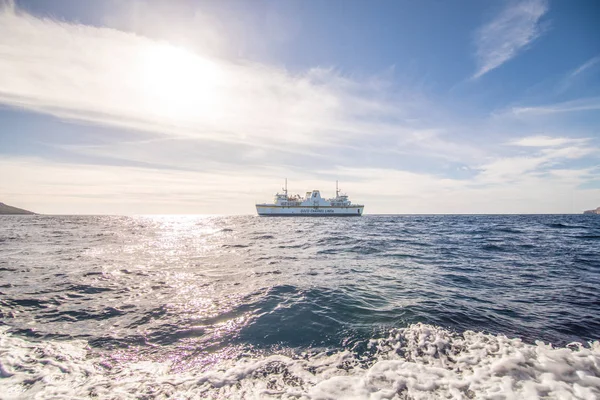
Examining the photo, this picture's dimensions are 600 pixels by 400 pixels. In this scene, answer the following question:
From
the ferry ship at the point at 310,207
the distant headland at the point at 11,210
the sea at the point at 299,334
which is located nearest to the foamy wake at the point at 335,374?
the sea at the point at 299,334

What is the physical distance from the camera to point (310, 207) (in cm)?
10075

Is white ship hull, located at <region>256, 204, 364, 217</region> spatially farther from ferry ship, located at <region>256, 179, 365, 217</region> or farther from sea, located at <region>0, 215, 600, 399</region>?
sea, located at <region>0, 215, 600, 399</region>

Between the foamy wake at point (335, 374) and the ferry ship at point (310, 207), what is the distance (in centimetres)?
9526

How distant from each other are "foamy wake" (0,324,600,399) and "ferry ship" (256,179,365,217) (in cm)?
9526

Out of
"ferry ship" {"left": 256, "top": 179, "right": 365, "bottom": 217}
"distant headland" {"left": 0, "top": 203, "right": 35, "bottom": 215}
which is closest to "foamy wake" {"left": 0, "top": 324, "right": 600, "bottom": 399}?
"ferry ship" {"left": 256, "top": 179, "right": 365, "bottom": 217}

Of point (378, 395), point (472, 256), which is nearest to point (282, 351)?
point (378, 395)

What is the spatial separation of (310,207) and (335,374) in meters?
96.6

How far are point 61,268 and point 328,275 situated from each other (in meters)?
11.9

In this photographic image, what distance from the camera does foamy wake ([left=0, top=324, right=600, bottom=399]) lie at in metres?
3.71

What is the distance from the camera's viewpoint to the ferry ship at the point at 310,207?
101 meters

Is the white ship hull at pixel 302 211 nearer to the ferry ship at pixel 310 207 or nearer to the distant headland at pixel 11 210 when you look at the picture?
the ferry ship at pixel 310 207

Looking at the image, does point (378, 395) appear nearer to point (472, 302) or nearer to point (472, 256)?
point (472, 302)

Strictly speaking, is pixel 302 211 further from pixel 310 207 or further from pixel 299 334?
pixel 299 334

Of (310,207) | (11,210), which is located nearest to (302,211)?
(310,207)
